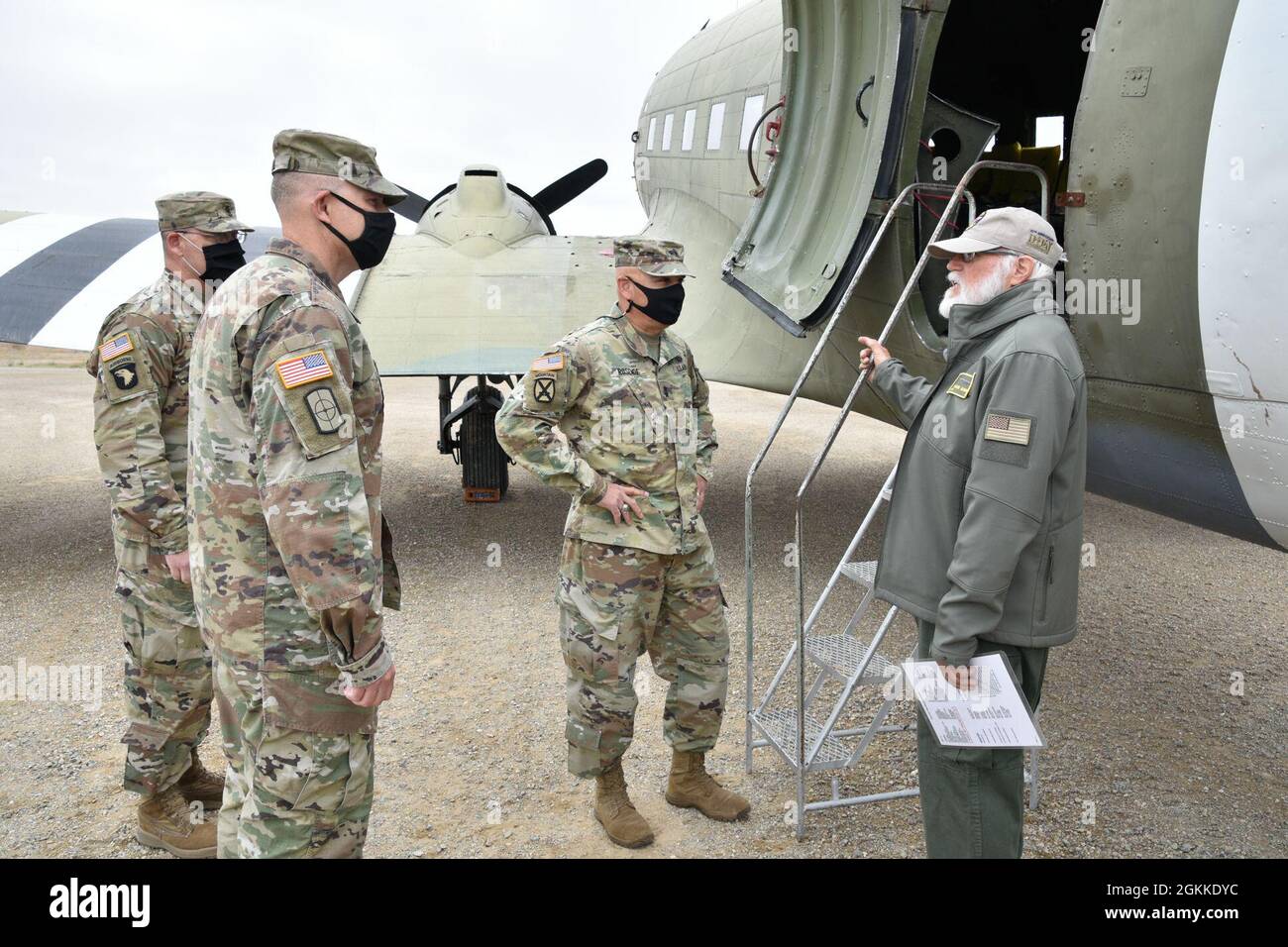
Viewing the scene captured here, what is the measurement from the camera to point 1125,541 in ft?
26.7

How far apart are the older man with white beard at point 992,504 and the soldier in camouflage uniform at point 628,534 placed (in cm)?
103

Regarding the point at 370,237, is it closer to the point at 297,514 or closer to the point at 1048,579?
the point at 297,514

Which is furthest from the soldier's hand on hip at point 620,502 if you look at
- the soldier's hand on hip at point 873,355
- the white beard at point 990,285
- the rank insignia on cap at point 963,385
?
the white beard at point 990,285

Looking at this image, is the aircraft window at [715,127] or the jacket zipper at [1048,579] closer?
the jacket zipper at [1048,579]

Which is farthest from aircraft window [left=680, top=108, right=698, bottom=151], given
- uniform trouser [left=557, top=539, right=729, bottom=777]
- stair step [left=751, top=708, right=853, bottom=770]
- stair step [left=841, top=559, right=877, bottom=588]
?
stair step [left=751, top=708, right=853, bottom=770]

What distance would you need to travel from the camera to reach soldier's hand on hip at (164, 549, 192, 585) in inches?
142

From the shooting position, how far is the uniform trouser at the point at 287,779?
2488mm

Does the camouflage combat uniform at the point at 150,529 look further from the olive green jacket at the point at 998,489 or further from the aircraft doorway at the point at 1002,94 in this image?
the aircraft doorway at the point at 1002,94

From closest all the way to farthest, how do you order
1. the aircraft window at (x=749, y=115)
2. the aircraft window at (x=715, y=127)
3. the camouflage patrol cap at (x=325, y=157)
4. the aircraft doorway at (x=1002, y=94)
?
the camouflage patrol cap at (x=325, y=157)
the aircraft doorway at (x=1002, y=94)
the aircraft window at (x=749, y=115)
the aircraft window at (x=715, y=127)

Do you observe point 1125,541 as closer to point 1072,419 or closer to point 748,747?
point 748,747

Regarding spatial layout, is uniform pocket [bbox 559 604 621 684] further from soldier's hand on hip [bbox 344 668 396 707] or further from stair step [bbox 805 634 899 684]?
soldier's hand on hip [bbox 344 668 396 707]

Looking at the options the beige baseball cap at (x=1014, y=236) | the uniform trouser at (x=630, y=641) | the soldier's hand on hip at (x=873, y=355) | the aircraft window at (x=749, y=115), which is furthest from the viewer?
the aircraft window at (x=749, y=115)

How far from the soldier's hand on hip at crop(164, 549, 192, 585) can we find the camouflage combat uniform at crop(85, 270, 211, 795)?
37 mm

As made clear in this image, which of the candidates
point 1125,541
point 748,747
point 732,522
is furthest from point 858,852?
point 1125,541
